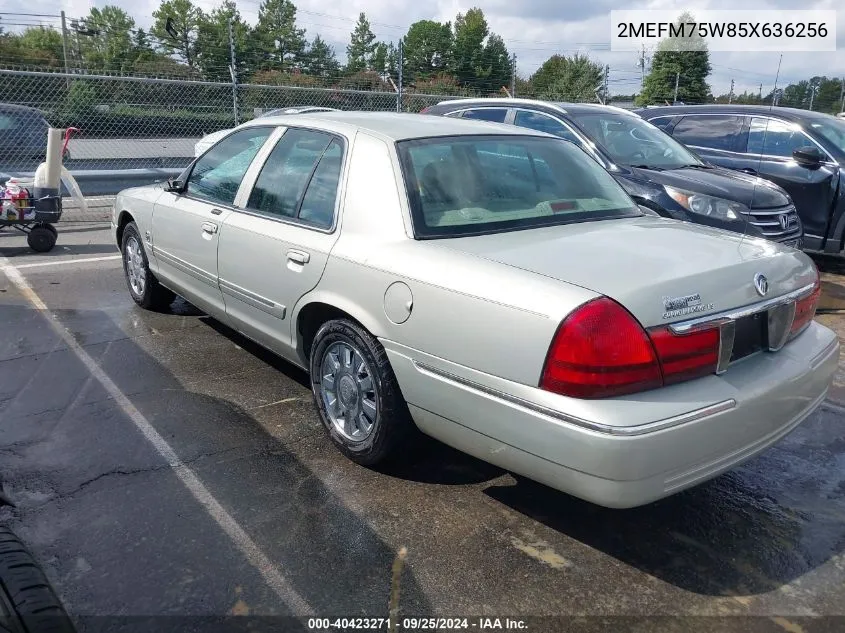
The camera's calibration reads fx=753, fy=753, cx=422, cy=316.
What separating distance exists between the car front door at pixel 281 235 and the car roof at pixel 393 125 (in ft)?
0.31

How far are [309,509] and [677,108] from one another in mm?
7757

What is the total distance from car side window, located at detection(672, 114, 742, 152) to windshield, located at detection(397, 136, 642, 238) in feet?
17.1

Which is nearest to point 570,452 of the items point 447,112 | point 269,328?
point 269,328

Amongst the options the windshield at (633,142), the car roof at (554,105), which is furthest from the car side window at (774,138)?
the car roof at (554,105)

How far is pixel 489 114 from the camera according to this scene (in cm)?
779

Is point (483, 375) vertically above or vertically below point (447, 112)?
below

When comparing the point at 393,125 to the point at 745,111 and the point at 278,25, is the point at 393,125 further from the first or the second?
the point at 278,25

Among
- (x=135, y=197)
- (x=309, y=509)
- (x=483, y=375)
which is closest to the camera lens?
(x=483, y=375)

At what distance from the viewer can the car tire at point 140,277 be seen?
18.5 feet

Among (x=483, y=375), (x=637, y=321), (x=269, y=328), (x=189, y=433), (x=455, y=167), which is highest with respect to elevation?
(x=455, y=167)

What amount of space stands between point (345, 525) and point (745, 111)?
7459 mm

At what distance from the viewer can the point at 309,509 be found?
124 inches

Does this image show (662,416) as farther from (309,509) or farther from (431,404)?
(309,509)

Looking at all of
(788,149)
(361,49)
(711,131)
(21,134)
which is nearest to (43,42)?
(361,49)
